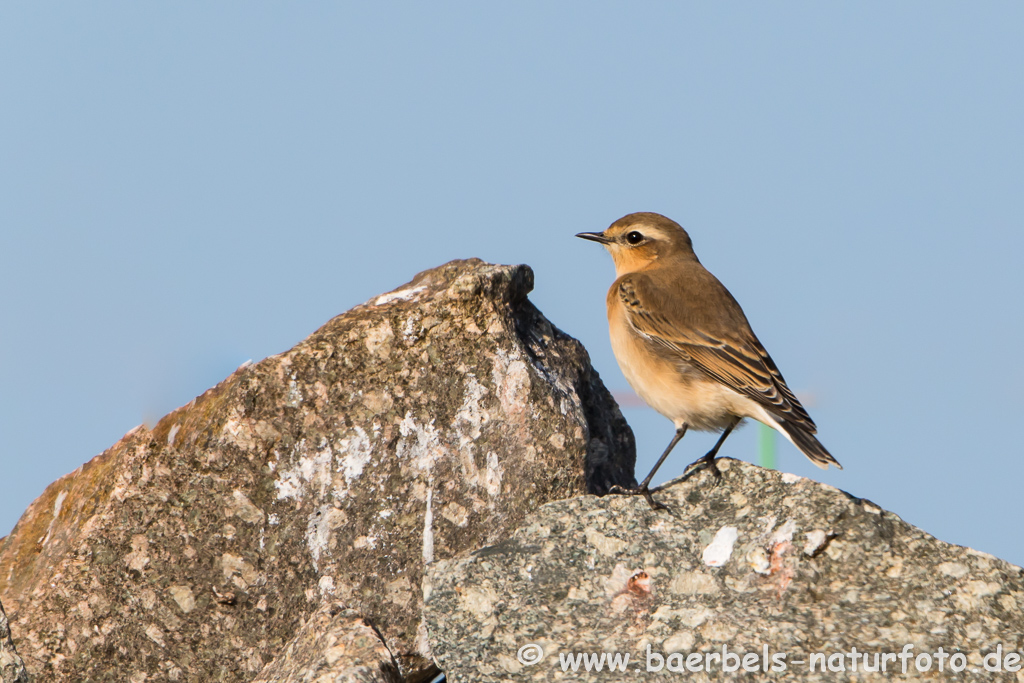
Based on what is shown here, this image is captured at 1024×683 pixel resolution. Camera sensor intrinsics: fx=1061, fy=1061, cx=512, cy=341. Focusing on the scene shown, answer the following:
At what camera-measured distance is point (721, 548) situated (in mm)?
6199

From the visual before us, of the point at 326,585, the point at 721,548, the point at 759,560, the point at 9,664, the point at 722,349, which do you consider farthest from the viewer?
the point at 722,349

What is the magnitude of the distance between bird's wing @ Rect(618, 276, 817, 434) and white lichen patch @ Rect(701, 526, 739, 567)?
5.34 ft

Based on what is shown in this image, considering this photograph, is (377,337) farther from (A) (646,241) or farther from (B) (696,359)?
(A) (646,241)

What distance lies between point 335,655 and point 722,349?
388 centimetres

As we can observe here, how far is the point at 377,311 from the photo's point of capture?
24.2ft

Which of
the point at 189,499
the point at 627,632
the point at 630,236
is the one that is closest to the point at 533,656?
the point at 627,632

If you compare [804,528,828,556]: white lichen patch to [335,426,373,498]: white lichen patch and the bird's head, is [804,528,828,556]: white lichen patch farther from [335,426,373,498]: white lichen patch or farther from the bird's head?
the bird's head

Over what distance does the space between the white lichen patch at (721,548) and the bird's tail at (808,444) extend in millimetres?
1148

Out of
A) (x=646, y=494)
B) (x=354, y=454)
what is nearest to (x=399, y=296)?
(x=354, y=454)

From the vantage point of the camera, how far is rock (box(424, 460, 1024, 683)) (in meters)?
5.55

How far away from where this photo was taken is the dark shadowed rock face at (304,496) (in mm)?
6637

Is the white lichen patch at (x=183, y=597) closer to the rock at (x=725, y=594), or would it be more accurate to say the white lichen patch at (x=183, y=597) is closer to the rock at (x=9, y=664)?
the rock at (x=9, y=664)

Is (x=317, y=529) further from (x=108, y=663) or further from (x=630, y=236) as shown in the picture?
(x=630, y=236)

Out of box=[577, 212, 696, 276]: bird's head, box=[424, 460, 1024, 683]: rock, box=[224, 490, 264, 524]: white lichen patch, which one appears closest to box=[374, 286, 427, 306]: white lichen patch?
box=[224, 490, 264, 524]: white lichen patch
